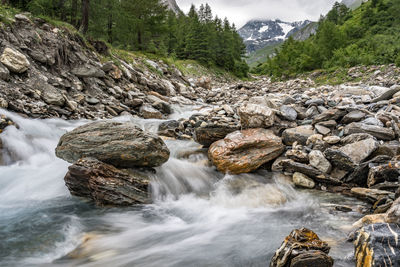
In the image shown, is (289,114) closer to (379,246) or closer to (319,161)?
(319,161)

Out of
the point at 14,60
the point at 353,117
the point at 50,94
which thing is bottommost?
the point at 353,117

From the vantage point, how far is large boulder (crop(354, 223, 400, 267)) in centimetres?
234

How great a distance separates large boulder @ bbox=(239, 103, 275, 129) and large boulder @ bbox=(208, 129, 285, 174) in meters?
0.66

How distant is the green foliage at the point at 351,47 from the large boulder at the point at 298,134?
17.4m

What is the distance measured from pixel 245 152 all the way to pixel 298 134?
169cm

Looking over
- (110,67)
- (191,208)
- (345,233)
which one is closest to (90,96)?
(110,67)

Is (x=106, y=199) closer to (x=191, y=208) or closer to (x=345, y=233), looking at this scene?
(x=191, y=208)

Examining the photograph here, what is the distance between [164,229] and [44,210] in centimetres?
270

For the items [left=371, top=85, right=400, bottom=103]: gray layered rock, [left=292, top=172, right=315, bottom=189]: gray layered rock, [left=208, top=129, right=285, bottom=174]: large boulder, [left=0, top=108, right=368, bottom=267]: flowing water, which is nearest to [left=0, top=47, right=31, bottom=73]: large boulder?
[left=0, top=108, right=368, bottom=267]: flowing water

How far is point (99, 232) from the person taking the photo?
445 cm

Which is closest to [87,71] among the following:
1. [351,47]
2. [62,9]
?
[62,9]

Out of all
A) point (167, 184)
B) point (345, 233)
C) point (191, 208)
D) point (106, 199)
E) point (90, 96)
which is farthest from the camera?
point (90, 96)

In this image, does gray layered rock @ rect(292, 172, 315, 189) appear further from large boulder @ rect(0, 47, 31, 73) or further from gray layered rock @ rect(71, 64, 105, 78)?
gray layered rock @ rect(71, 64, 105, 78)

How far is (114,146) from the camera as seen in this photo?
5.76 meters
